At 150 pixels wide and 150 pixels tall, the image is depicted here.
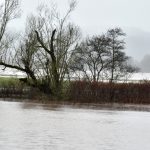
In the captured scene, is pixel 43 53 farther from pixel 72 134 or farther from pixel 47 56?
pixel 72 134

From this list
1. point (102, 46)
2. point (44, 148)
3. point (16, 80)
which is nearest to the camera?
point (44, 148)

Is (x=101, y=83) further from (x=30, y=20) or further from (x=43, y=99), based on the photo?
(x=30, y=20)

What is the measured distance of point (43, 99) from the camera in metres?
44.1

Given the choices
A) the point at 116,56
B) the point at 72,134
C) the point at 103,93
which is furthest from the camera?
the point at 116,56

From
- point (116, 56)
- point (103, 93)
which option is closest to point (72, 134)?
point (103, 93)

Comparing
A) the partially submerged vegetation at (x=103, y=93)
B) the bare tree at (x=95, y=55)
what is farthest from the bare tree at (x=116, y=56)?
the partially submerged vegetation at (x=103, y=93)

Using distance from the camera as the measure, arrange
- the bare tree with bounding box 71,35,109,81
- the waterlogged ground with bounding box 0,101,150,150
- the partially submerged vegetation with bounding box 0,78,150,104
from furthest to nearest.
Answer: the bare tree with bounding box 71,35,109,81 < the partially submerged vegetation with bounding box 0,78,150,104 < the waterlogged ground with bounding box 0,101,150,150

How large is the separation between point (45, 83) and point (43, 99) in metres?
1.81

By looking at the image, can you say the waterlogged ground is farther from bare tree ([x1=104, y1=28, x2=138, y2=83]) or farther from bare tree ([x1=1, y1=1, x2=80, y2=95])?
bare tree ([x1=104, y1=28, x2=138, y2=83])

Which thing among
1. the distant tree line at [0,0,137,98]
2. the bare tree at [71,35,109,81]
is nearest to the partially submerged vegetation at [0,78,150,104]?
the distant tree line at [0,0,137,98]

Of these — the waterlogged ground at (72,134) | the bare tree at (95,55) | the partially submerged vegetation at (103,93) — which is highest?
the bare tree at (95,55)

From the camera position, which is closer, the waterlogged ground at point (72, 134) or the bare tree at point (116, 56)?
the waterlogged ground at point (72, 134)

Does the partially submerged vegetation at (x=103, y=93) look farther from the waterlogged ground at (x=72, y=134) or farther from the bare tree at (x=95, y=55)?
the bare tree at (x=95, y=55)

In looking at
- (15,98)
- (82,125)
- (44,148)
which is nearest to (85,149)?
(44,148)
